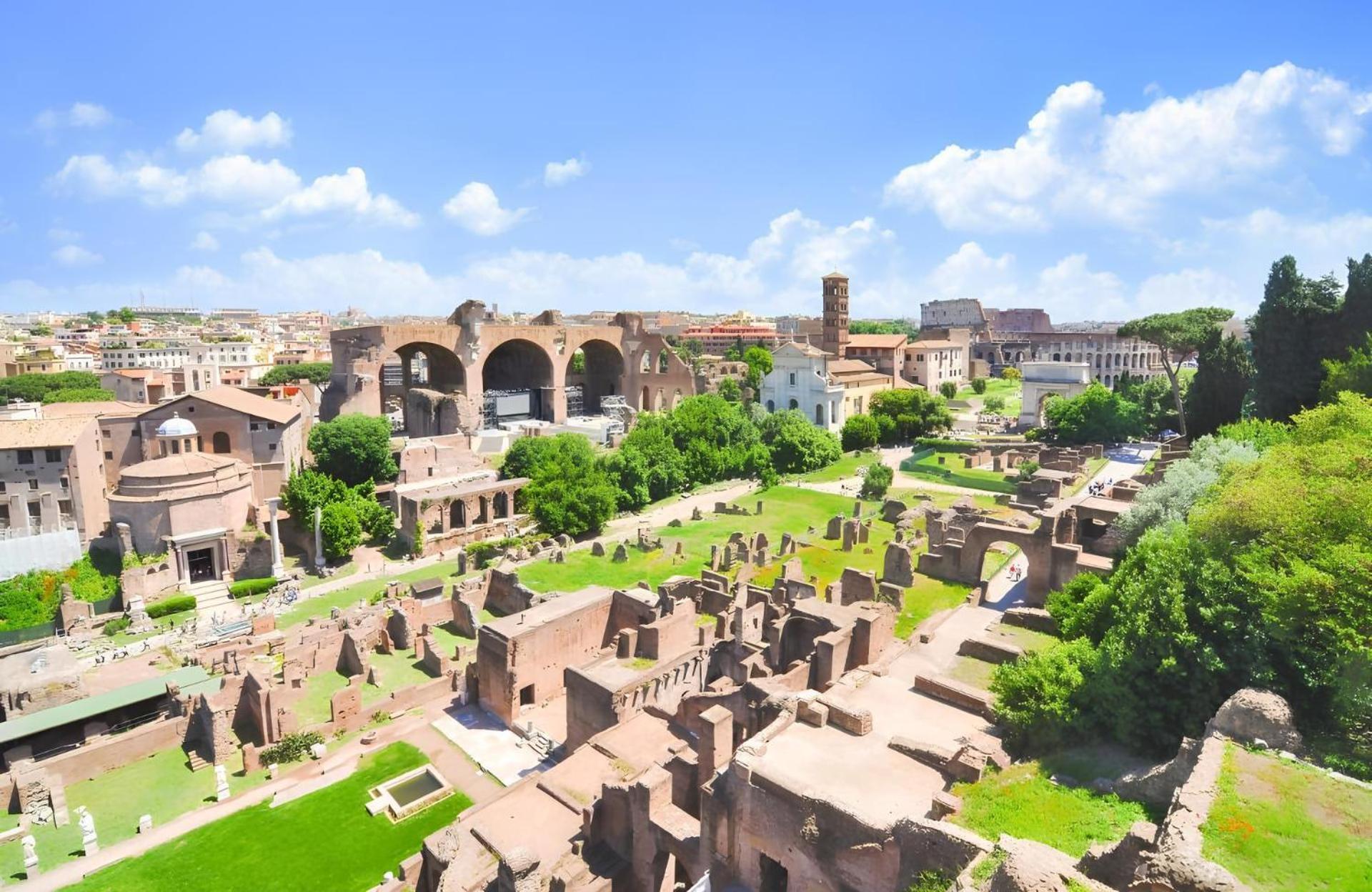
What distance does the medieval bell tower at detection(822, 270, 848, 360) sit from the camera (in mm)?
84062

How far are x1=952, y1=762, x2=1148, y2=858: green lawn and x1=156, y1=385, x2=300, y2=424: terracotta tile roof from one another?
42798mm

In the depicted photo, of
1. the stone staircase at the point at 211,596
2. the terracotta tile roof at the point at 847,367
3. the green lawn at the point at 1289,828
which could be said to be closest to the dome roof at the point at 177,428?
the stone staircase at the point at 211,596

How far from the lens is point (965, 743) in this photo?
14094 millimetres

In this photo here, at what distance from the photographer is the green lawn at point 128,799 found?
19359 millimetres

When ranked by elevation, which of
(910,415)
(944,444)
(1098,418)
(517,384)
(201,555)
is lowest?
(201,555)

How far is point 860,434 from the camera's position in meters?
67.1

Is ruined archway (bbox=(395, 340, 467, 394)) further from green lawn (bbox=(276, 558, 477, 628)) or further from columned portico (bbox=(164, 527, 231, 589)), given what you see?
green lawn (bbox=(276, 558, 477, 628))

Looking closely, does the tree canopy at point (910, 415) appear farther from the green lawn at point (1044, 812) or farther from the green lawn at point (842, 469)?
the green lawn at point (1044, 812)

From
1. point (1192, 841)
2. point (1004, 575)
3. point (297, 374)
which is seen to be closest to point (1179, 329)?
point (1004, 575)

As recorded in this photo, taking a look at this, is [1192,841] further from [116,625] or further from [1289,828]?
[116,625]

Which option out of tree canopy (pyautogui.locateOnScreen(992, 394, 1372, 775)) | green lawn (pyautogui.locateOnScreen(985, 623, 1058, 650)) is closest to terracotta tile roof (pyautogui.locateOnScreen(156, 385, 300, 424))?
green lawn (pyautogui.locateOnScreen(985, 623, 1058, 650))

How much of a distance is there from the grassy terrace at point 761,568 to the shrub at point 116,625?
17.1 m

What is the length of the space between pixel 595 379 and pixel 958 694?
67201 millimetres

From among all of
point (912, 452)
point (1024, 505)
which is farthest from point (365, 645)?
point (912, 452)
